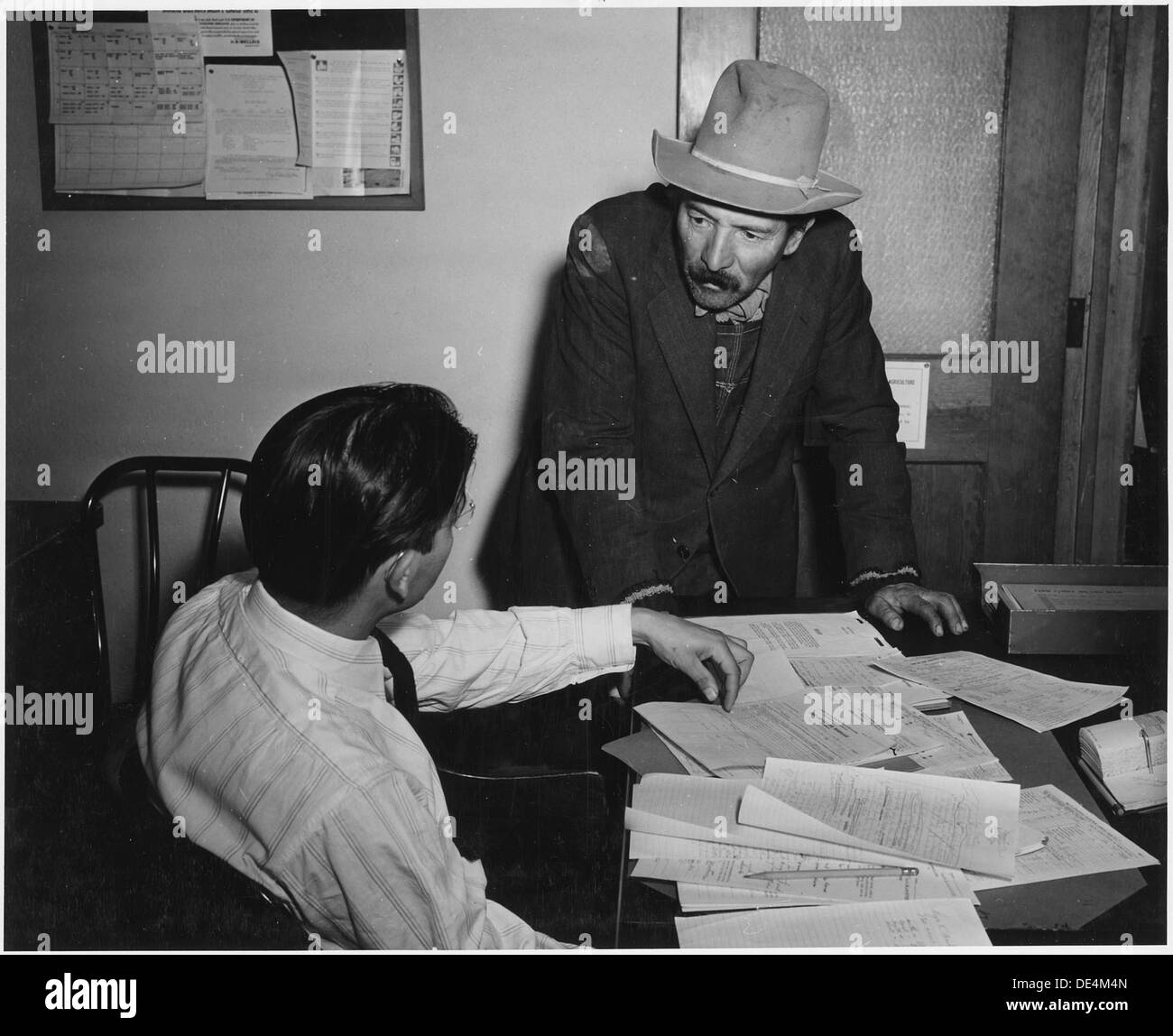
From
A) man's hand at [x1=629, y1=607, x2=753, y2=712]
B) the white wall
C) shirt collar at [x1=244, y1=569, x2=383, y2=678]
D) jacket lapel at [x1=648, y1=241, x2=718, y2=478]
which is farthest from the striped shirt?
the white wall

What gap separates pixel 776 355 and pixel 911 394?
0.74 metres

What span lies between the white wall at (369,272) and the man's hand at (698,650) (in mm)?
1327

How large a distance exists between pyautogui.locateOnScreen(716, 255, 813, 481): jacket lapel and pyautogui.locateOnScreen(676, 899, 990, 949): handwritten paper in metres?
1.13

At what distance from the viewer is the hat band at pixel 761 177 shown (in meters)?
1.77

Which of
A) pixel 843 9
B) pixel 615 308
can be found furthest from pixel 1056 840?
pixel 843 9

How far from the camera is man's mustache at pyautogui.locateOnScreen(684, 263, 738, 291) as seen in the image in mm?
1830

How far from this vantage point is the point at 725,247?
1790mm

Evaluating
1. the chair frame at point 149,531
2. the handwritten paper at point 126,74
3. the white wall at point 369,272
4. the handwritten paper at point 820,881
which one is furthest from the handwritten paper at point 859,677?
the handwritten paper at point 126,74

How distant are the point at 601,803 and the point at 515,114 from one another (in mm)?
1868

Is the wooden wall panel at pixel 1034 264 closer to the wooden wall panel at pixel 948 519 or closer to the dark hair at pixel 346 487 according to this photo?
the wooden wall panel at pixel 948 519

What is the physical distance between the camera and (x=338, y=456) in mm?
1093

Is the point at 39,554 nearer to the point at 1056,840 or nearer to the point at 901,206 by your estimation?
the point at 1056,840

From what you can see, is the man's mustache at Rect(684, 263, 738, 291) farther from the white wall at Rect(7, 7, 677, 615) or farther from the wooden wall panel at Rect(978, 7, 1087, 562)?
the wooden wall panel at Rect(978, 7, 1087, 562)
